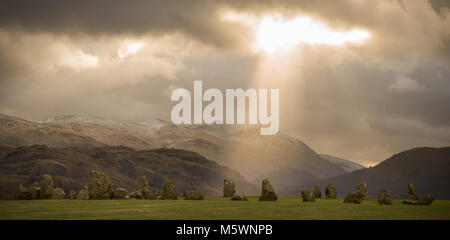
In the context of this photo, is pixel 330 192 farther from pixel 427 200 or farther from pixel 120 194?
pixel 120 194

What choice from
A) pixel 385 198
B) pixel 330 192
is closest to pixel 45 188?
pixel 330 192

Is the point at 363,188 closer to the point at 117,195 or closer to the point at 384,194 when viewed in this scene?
the point at 384,194

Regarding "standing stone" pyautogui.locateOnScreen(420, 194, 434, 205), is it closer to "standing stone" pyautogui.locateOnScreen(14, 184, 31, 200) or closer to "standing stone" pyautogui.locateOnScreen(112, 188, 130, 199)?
"standing stone" pyautogui.locateOnScreen(112, 188, 130, 199)

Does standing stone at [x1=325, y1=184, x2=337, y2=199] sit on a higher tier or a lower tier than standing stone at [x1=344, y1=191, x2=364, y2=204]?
higher

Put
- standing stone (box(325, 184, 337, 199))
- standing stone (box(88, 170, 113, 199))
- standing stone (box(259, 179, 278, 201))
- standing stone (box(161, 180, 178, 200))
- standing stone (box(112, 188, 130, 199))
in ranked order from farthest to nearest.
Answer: standing stone (box(325, 184, 337, 199)), standing stone (box(161, 180, 178, 200)), standing stone (box(88, 170, 113, 199)), standing stone (box(112, 188, 130, 199)), standing stone (box(259, 179, 278, 201))

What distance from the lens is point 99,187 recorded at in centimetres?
7006

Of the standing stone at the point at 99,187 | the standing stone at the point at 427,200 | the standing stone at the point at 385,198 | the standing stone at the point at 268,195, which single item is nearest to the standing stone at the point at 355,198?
the standing stone at the point at 385,198

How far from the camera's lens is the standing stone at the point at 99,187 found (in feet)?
229

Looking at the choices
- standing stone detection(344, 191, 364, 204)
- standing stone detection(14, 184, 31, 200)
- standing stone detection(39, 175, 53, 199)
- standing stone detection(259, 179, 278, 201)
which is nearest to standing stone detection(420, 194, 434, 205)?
standing stone detection(344, 191, 364, 204)

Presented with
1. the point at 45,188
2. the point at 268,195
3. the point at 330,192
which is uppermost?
the point at 45,188

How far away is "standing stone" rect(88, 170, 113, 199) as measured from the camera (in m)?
69.8

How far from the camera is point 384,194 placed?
6059 cm

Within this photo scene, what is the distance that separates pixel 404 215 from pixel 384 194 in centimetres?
1794
